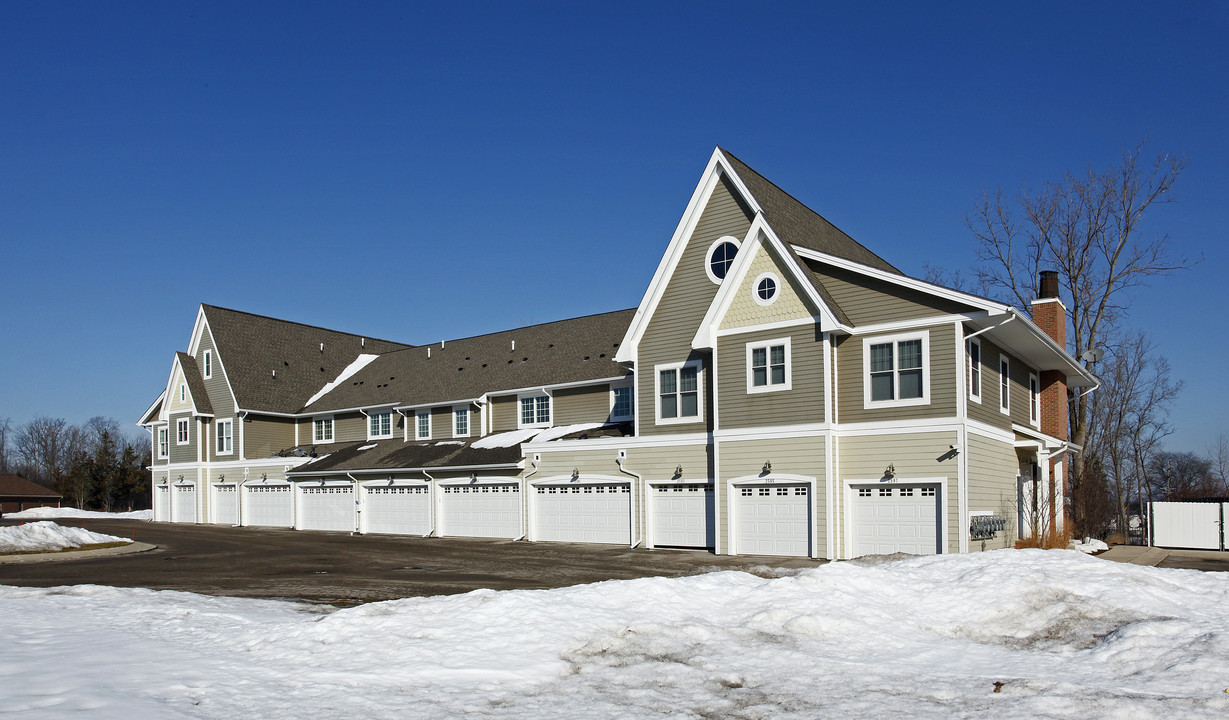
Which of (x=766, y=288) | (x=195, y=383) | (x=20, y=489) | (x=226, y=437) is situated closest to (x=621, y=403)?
(x=766, y=288)

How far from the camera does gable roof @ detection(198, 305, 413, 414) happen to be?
151 feet

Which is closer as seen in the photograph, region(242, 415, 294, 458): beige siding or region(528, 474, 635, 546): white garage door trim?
region(528, 474, 635, 546): white garage door trim

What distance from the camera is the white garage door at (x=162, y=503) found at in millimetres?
49656

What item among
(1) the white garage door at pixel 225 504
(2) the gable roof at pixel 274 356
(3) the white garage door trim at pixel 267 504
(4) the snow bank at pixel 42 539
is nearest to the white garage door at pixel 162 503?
(1) the white garage door at pixel 225 504

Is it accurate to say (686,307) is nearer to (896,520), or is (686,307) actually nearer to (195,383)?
(896,520)

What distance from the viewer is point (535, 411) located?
35938mm

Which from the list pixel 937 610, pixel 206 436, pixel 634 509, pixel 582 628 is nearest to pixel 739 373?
pixel 634 509

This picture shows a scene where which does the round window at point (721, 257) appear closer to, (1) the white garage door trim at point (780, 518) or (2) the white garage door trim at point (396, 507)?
(1) the white garage door trim at point (780, 518)

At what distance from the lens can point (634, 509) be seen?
27625 mm

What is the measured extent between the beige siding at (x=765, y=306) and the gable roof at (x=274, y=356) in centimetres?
2868

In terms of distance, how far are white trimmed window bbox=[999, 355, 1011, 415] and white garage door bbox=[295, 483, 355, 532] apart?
2477 cm

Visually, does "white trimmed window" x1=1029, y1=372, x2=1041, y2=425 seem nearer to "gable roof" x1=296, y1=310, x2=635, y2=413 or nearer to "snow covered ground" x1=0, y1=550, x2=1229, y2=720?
"gable roof" x1=296, y1=310, x2=635, y2=413

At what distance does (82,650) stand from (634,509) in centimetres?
1878

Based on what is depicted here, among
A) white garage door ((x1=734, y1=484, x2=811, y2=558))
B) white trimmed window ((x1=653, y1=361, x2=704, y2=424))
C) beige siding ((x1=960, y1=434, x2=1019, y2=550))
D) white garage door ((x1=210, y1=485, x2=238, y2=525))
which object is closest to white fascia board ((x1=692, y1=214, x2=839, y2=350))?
white trimmed window ((x1=653, y1=361, x2=704, y2=424))
